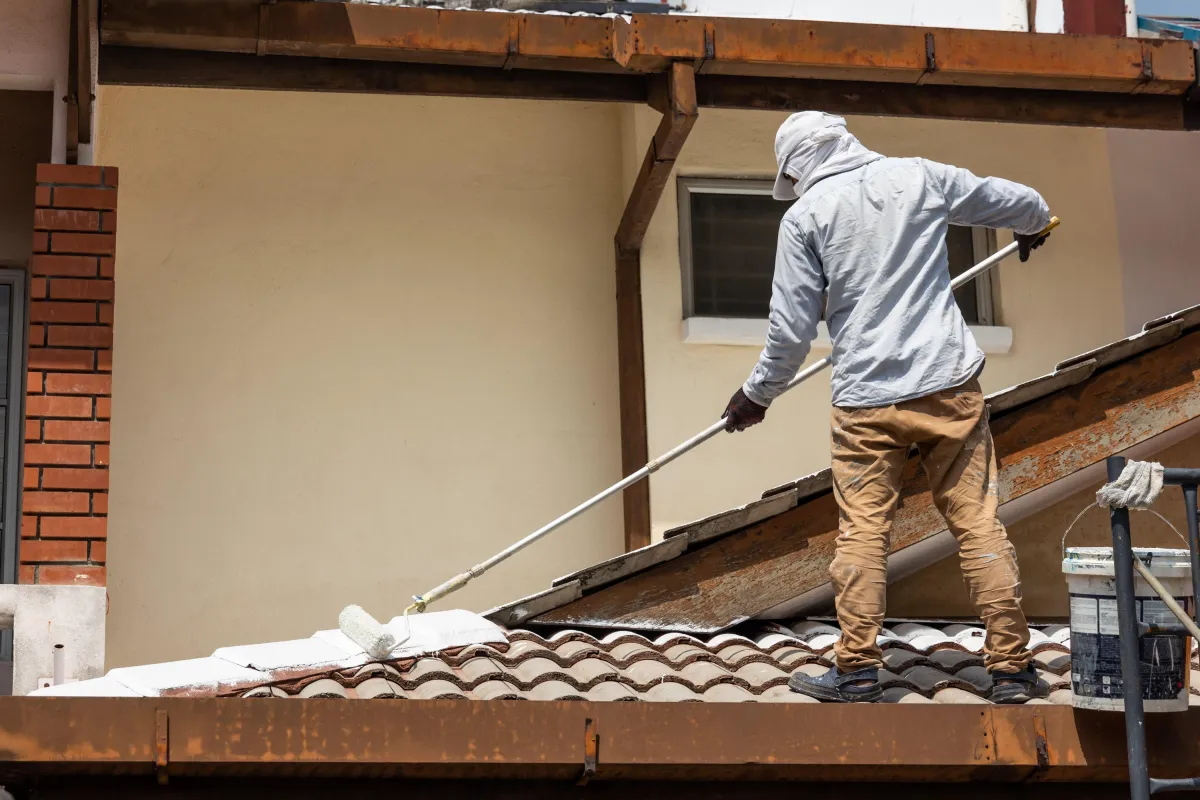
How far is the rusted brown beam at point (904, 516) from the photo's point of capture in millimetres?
6477

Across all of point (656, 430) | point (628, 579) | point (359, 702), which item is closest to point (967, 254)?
point (656, 430)

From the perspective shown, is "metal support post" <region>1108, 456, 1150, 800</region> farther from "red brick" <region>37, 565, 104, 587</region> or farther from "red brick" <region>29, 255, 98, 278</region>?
"red brick" <region>29, 255, 98, 278</region>

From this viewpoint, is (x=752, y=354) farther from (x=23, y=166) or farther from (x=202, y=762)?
(x=202, y=762)

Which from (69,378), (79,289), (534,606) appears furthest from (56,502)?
(534,606)

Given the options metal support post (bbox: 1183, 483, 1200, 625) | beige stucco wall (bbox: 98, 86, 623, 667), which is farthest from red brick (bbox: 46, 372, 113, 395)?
metal support post (bbox: 1183, 483, 1200, 625)

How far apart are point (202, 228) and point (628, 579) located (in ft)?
12.6

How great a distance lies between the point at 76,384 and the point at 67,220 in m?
0.74

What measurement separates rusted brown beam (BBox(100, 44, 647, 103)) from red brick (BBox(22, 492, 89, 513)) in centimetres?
213

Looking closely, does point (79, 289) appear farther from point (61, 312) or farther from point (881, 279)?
point (881, 279)

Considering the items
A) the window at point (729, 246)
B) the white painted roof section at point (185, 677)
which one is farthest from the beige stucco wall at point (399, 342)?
the white painted roof section at point (185, 677)

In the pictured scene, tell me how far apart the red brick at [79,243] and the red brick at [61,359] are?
0.46 meters

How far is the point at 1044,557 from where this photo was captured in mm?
7254

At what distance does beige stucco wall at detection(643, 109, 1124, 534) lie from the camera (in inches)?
351

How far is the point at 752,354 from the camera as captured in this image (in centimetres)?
906
